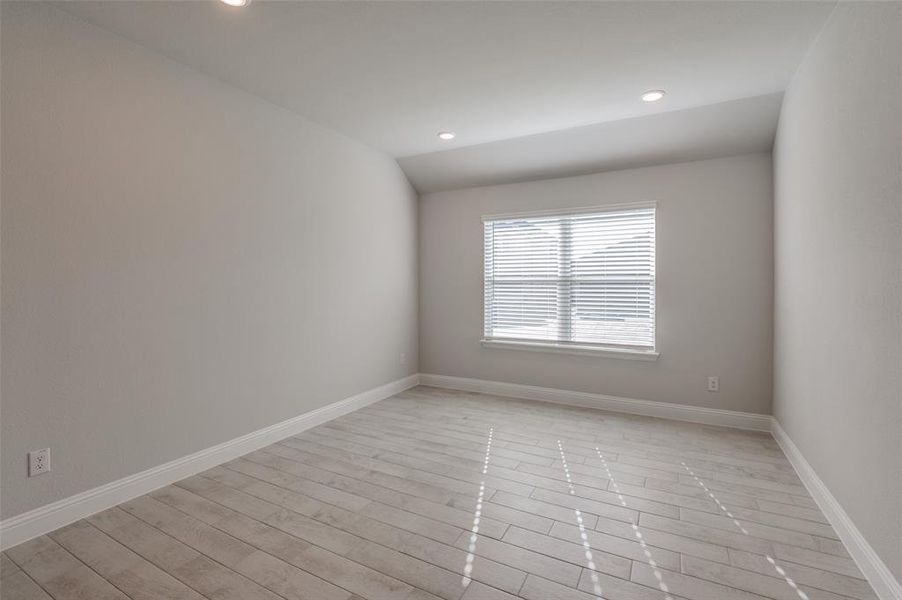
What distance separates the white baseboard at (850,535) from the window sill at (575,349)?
1295 millimetres

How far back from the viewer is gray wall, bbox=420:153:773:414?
3.57 meters

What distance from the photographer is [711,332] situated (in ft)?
12.3

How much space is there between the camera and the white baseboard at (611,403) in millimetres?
3619

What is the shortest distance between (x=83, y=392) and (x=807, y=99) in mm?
4344

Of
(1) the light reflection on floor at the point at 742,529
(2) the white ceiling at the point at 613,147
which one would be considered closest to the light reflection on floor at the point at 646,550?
(1) the light reflection on floor at the point at 742,529

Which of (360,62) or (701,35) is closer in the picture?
(701,35)

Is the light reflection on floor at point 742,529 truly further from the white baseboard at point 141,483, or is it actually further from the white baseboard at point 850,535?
the white baseboard at point 141,483

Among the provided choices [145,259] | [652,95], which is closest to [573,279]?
[652,95]

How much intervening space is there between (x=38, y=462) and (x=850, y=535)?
12.4 ft

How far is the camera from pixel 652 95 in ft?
10.00

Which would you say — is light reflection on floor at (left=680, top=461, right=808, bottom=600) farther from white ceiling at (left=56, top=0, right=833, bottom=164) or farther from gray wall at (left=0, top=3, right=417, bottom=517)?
gray wall at (left=0, top=3, right=417, bottom=517)

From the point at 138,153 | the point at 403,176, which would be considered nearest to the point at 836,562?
the point at 138,153

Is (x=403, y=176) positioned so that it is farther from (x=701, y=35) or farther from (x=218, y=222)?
(x=701, y=35)

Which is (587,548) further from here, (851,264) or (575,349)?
(575,349)
